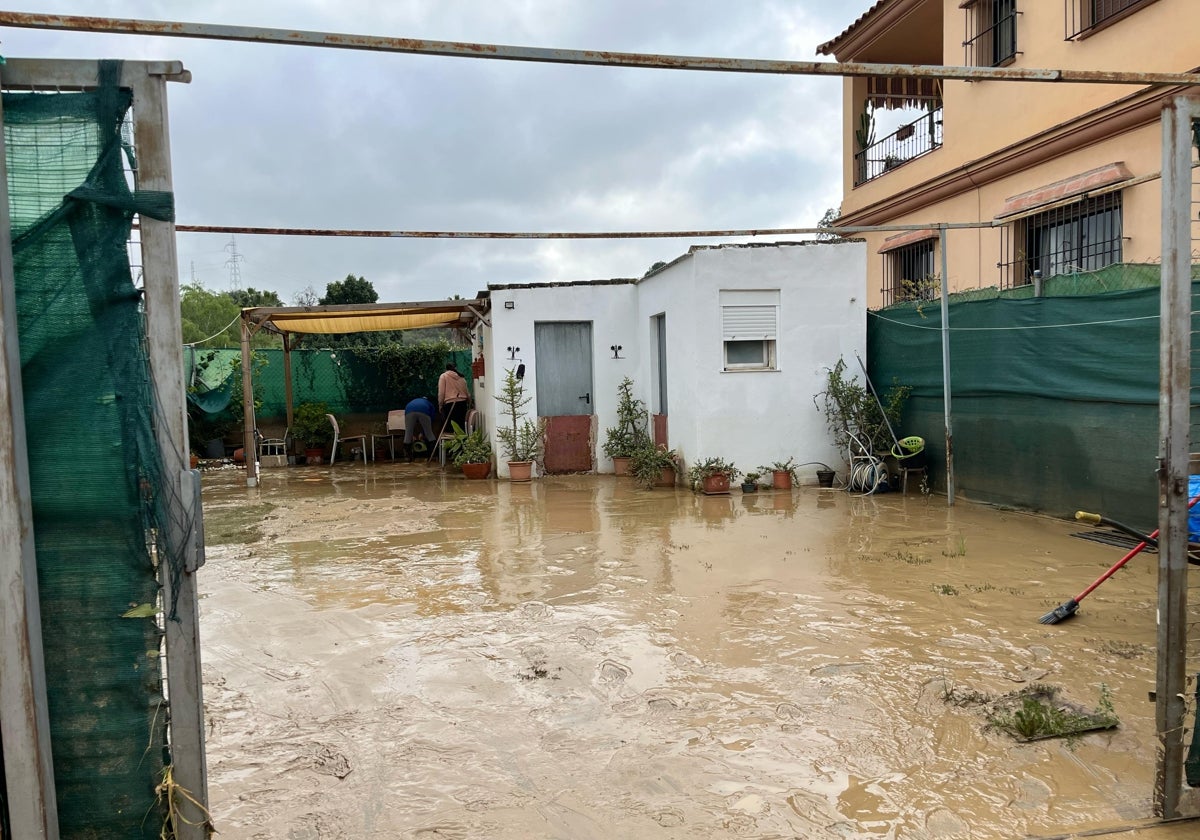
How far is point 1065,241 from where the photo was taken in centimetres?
1110

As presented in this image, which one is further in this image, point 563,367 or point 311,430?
point 311,430

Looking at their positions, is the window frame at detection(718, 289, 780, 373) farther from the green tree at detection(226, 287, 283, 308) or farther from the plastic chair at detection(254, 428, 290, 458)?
the green tree at detection(226, 287, 283, 308)

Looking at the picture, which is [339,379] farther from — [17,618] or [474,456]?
[17,618]

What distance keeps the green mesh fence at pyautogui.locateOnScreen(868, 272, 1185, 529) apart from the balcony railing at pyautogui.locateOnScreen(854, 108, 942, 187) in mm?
5200

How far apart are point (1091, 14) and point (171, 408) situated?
38.5 ft

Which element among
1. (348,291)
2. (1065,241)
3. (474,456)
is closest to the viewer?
(1065,241)

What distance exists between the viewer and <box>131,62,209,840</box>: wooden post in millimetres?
2238

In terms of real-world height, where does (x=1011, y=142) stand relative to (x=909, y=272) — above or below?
above

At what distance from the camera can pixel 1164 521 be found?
2.94 metres

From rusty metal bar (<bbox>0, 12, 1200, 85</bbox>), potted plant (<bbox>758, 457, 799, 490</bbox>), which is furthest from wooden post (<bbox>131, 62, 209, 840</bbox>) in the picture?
potted plant (<bbox>758, 457, 799, 490</bbox>)

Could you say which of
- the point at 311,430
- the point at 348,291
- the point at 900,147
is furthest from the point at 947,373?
the point at 348,291

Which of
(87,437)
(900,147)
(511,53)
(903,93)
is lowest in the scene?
(87,437)

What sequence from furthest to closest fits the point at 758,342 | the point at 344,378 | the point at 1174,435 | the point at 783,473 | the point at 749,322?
the point at 344,378 → the point at 758,342 → the point at 749,322 → the point at 783,473 → the point at 1174,435

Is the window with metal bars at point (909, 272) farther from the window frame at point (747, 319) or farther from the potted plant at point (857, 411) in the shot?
the window frame at point (747, 319)
